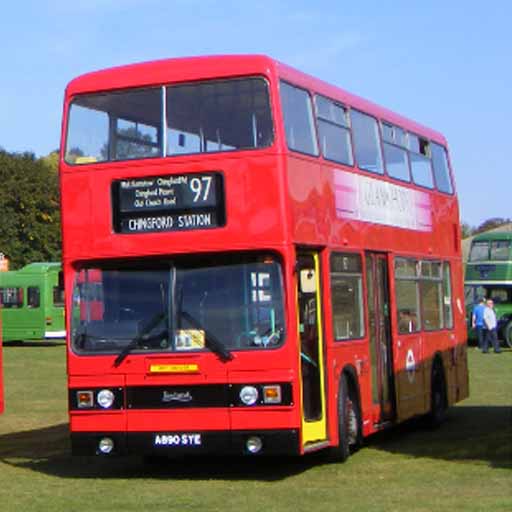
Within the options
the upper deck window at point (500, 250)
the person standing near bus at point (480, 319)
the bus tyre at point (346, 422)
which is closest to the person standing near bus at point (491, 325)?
the person standing near bus at point (480, 319)

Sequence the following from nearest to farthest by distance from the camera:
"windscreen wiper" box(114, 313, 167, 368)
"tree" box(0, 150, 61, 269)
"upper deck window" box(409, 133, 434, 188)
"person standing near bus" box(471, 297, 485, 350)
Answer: "windscreen wiper" box(114, 313, 167, 368), "upper deck window" box(409, 133, 434, 188), "person standing near bus" box(471, 297, 485, 350), "tree" box(0, 150, 61, 269)

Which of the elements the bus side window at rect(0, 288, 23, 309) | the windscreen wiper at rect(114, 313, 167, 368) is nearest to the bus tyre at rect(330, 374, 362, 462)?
the windscreen wiper at rect(114, 313, 167, 368)

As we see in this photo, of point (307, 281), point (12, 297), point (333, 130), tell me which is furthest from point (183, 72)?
point (12, 297)

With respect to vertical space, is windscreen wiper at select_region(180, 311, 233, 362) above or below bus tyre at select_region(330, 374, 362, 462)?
above

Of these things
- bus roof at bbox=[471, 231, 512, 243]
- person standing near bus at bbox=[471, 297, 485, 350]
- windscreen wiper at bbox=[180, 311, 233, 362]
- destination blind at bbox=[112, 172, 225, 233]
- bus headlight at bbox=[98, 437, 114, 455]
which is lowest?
bus headlight at bbox=[98, 437, 114, 455]

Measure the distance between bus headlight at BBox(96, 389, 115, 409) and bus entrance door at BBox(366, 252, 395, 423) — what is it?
392cm

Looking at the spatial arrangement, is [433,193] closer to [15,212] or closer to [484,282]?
[484,282]

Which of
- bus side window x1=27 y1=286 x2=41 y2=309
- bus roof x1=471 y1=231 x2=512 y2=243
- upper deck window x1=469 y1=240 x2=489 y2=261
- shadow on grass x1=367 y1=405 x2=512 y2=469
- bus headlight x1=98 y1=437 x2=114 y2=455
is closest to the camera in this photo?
bus headlight x1=98 y1=437 x2=114 y2=455

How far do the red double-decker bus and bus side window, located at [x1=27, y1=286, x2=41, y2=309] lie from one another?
3595 cm

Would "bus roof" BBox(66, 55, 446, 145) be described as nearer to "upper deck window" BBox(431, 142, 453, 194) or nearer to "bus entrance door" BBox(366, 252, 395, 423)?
"bus entrance door" BBox(366, 252, 395, 423)

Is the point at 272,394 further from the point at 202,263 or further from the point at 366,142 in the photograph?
the point at 366,142

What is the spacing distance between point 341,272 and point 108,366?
9.81 ft

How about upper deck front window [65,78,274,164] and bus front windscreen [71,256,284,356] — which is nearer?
bus front windscreen [71,256,284,356]

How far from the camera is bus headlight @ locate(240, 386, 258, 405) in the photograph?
13.6 metres
